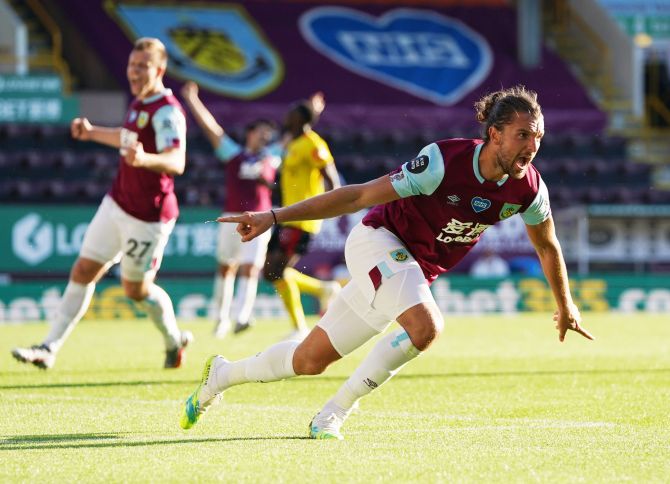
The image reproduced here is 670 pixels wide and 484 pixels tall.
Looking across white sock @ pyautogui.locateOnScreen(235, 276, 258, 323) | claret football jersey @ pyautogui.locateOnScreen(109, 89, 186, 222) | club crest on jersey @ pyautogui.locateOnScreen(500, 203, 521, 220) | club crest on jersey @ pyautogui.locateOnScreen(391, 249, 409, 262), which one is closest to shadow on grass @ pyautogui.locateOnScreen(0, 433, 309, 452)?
club crest on jersey @ pyautogui.locateOnScreen(391, 249, 409, 262)

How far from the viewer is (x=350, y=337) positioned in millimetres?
6270

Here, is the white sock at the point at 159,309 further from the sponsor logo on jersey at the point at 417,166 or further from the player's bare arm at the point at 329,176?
the sponsor logo on jersey at the point at 417,166

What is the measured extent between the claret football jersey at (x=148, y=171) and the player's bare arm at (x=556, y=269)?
363 centimetres

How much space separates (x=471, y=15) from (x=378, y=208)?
2511cm

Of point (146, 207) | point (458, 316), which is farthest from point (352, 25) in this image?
point (146, 207)

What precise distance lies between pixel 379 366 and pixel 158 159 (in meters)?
3.40

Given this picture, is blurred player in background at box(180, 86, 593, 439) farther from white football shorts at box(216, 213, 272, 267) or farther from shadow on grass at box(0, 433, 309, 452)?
white football shorts at box(216, 213, 272, 267)

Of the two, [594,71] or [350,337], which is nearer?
[350,337]

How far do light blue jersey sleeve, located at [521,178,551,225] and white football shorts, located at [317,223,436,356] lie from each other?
603 mm

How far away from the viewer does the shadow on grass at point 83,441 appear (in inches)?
Answer: 238

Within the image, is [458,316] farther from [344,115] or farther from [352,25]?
[352,25]

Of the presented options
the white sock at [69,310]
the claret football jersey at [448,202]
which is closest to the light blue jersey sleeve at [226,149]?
the white sock at [69,310]

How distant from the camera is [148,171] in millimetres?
9648

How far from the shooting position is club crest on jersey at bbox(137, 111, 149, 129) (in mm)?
9539
